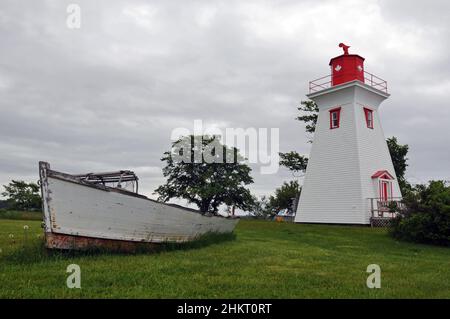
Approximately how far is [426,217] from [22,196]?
40.5 m

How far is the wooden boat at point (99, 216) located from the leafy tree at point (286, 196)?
91.7ft

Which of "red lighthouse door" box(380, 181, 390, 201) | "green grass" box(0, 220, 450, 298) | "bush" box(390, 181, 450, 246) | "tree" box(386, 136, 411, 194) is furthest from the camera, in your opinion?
"tree" box(386, 136, 411, 194)

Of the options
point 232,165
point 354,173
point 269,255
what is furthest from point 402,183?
point 269,255

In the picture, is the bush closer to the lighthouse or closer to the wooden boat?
the lighthouse

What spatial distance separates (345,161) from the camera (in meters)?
23.6

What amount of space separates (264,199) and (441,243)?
114 ft

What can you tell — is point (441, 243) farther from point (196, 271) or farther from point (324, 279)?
point (196, 271)

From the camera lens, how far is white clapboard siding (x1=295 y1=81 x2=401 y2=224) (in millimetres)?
22892

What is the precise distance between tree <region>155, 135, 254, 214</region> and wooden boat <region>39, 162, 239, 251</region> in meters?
26.0

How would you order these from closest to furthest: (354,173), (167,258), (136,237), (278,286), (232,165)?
(278,286), (167,258), (136,237), (354,173), (232,165)

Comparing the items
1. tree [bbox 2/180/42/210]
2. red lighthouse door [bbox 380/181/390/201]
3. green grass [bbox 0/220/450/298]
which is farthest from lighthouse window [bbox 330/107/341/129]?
tree [bbox 2/180/42/210]

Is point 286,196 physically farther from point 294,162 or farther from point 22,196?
point 22,196

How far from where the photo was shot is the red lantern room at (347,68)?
24.8 m
